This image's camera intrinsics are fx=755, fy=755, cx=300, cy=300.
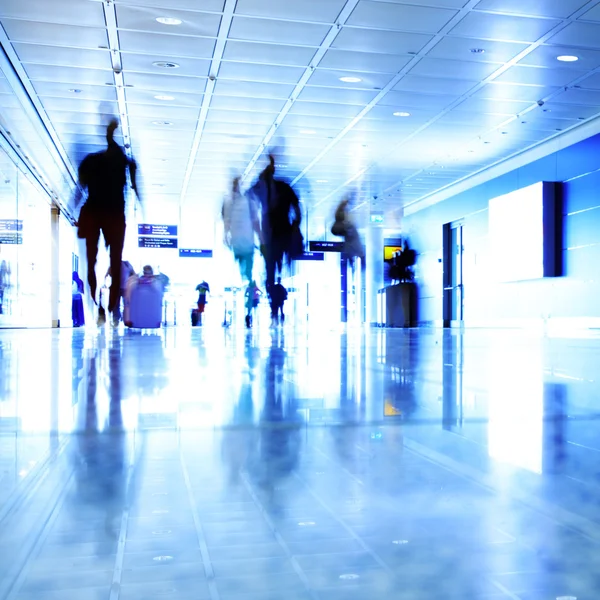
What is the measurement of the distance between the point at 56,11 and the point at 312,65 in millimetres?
4575

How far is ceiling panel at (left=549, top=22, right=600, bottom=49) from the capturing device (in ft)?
39.5

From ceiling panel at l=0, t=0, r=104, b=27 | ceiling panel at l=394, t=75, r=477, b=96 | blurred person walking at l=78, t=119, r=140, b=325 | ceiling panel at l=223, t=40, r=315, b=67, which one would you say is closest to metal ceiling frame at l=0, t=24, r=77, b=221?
ceiling panel at l=0, t=0, r=104, b=27

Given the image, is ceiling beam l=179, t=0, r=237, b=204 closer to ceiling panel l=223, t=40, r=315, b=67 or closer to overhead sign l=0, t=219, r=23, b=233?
ceiling panel l=223, t=40, r=315, b=67

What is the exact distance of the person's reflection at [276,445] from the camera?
1.34 m

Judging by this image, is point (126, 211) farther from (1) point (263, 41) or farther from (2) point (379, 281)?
(2) point (379, 281)

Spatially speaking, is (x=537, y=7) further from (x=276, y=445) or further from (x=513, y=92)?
(x=276, y=445)

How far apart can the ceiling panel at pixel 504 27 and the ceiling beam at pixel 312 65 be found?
6.12 ft

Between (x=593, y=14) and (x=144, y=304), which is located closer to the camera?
(x=593, y=14)

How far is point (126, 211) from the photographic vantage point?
40.2ft

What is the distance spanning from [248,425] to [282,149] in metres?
19.4

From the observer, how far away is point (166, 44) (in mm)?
12828

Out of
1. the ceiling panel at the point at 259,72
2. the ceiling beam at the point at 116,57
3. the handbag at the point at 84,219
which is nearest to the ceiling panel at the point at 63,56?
the ceiling beam at the point at 116,57

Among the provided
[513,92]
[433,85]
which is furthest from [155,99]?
[513,92]

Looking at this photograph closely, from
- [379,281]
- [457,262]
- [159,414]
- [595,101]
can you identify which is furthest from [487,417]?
[379,281]
